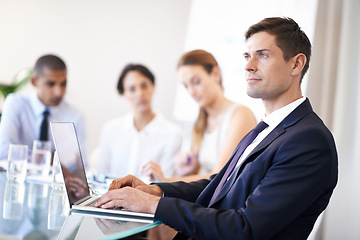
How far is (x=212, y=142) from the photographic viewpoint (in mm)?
3014

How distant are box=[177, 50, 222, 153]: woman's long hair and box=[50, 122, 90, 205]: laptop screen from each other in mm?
1504

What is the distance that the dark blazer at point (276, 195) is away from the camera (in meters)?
1.25

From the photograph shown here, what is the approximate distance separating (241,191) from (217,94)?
1735 millimetres

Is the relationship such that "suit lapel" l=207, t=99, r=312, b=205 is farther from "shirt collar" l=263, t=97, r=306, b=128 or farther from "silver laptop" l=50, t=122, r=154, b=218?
"silver laptop" l=50, t=122, r=154, b=218

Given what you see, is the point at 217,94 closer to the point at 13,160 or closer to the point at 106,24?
the point at 13,160

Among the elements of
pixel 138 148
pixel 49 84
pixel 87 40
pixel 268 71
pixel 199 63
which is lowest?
pixel 138 148

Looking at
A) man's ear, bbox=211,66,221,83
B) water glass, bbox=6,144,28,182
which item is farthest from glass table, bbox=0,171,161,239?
man's ear, bbox=211,66,221,83

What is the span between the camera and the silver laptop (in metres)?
1.40

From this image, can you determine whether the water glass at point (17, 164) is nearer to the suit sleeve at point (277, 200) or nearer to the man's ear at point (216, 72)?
the suit sleeve at point (277, 200)

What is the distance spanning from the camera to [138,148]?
3781mm

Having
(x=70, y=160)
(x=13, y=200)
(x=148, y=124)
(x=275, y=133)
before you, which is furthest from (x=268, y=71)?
(x=148, y=124)

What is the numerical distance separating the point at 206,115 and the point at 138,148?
869 millimetres

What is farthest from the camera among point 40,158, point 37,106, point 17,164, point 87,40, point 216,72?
point 87,40

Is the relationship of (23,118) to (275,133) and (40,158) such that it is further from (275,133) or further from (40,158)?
(275,133)
